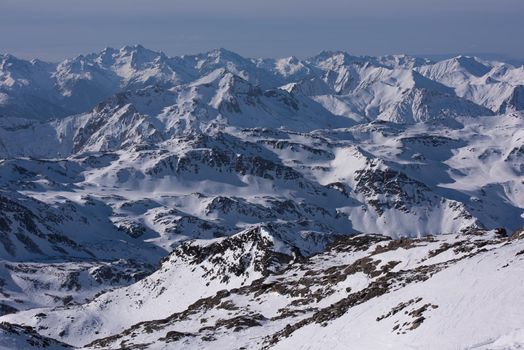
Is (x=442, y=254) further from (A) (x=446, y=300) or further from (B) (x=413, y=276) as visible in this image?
(A) (x=446, y=300)

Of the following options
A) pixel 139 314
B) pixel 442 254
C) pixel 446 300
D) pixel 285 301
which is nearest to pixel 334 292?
pixel 285 301

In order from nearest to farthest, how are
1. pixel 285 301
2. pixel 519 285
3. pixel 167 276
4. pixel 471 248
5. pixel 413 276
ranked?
pixel 519 285 < pixel 413 276 < pixel 471 248 < pixel 285 301 < pixel 167 276

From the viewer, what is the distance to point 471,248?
→ 2613 inches

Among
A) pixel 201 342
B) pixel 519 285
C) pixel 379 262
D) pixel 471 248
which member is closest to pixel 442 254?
pixel 471 248

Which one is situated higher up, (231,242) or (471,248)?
(471,248)

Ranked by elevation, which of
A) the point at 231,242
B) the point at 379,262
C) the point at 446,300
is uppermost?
the point at 446,300

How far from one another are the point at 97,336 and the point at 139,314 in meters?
7.86

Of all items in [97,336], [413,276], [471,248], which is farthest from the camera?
[97,336]

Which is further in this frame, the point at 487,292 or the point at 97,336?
the point at 97,336

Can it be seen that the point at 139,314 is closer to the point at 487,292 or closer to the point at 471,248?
the point at 471,248

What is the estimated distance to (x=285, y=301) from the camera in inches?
2894

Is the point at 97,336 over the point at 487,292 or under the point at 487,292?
under

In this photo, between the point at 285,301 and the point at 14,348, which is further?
the point at 285,301

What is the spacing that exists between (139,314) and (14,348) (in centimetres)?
5524
